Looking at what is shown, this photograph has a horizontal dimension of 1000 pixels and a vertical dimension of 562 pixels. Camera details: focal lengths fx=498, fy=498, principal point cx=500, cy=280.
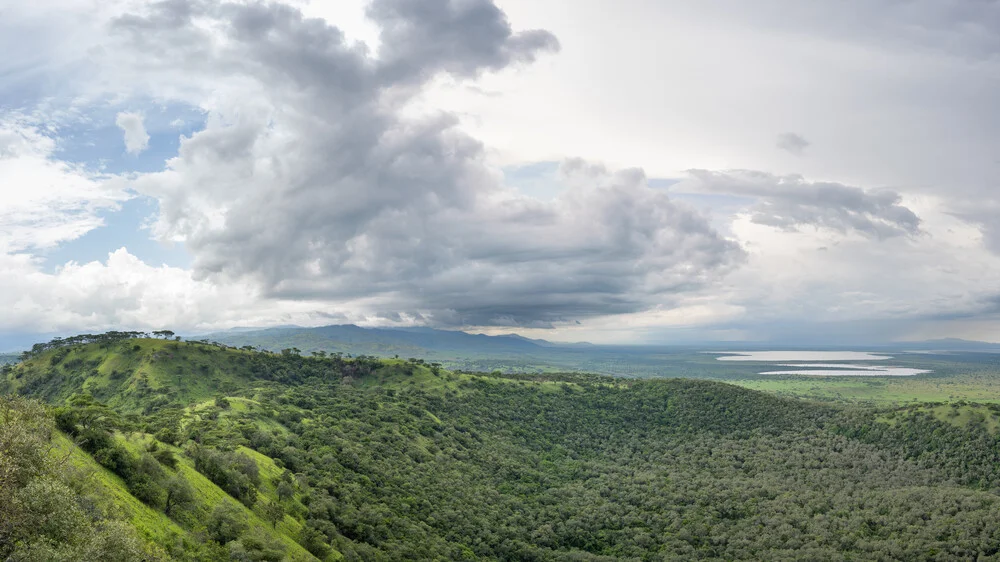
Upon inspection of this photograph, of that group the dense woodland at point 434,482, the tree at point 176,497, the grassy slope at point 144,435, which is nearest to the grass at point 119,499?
the grassy slope at point 144,435

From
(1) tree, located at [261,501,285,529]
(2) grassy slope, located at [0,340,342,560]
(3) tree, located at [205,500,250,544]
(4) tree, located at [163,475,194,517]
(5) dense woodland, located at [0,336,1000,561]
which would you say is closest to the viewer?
(5) dense woodland, located at [0,336,1000,561]

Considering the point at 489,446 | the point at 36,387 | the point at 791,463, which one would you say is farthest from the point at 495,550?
the point at 36,387

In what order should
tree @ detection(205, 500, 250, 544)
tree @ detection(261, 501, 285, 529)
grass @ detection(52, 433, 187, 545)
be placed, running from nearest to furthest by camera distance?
grass @ detection(52, 433, 187, 545) → tree @ detection(205, 500, 250, 544) → tree @ detection(261, 501, 285, 529)

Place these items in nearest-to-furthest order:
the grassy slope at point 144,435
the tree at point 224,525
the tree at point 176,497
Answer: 1. the grassy slope at point 144,435
2. the tree at point 176,497
3. the tree at point 224,525

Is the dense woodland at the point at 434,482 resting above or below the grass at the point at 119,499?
below

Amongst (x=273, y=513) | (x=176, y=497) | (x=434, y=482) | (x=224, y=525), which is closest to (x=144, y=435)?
(x=176, y=497)

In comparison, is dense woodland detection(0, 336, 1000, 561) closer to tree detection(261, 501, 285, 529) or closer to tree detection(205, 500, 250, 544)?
tree detection(205, 500, 250, 544)

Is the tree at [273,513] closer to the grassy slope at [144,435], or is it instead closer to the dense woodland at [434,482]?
the dense woodland at [434,482]

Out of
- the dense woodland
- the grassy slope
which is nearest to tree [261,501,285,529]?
the dense woodland

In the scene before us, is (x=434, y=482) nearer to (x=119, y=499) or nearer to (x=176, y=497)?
(x=176, y=497)
